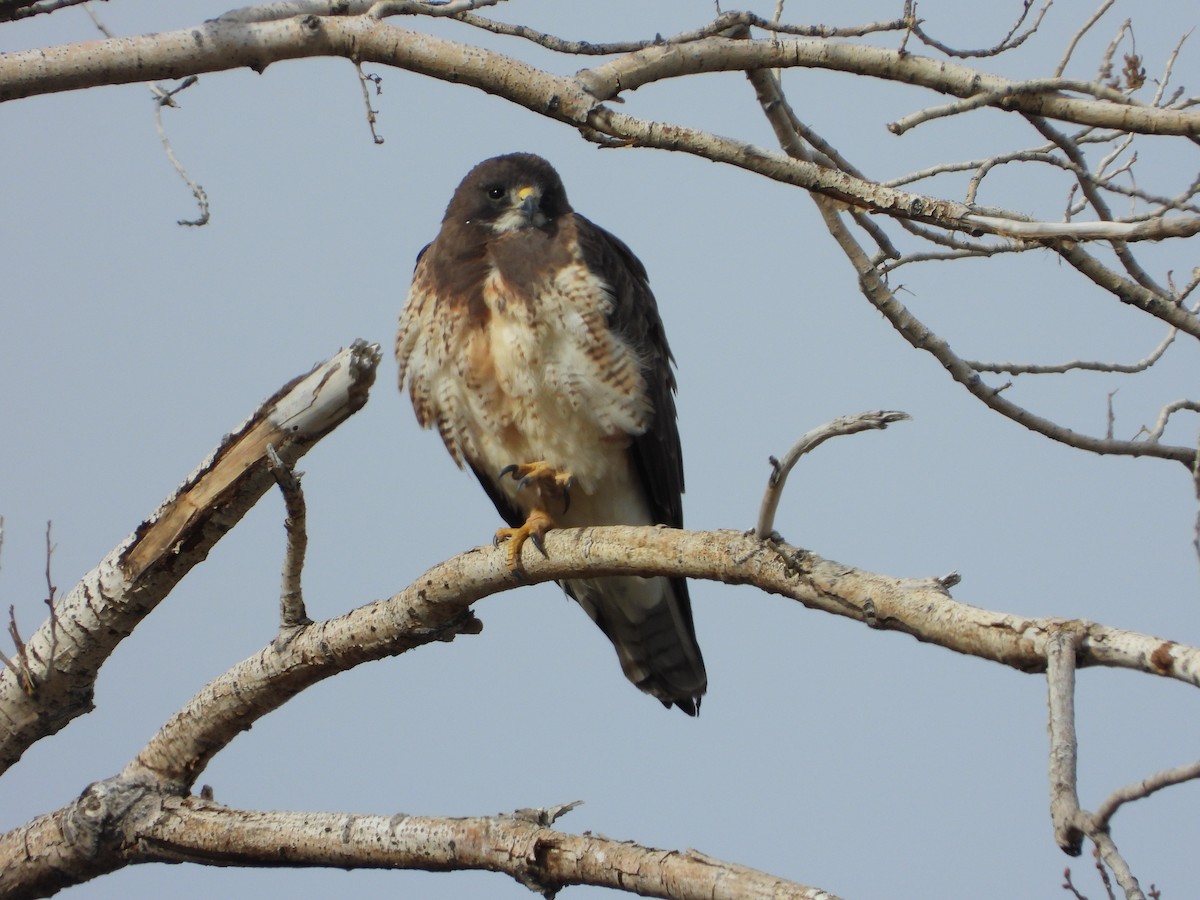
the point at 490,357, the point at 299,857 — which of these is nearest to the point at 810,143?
the point at 490,357

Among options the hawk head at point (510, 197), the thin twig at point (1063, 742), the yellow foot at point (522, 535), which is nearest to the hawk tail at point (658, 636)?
the yellow foot at point (522, 535)

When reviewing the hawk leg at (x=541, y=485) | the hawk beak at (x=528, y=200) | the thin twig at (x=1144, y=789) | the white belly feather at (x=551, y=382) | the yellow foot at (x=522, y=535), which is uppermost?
the hawk beak at (x=528, y=200)

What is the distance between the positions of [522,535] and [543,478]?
0.68 meters

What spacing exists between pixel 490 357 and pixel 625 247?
90 cm

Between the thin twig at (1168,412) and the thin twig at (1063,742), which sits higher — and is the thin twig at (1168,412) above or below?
above

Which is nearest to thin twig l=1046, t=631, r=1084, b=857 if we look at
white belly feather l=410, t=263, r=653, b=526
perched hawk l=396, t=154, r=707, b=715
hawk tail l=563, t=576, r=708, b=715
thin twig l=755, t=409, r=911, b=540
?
thin twig l=755, t=409, r=911, b=540

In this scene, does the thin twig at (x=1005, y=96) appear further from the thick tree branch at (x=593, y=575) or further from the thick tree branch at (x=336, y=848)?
the thick tree branch at (x=336, y=848)

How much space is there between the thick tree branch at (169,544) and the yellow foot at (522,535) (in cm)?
69

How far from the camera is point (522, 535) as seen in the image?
4.34m

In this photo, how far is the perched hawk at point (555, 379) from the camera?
4.78 metres

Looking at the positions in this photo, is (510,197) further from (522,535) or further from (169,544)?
(169,544)

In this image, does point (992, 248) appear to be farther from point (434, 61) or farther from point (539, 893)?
point (539, 893)

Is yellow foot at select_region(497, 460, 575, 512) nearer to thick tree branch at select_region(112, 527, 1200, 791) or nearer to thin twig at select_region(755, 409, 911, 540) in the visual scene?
thick tree branch at select_region(112, 527, 1200, 791)

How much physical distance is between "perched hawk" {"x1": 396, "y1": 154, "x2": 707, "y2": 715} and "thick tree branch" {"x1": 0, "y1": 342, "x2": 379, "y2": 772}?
88 centimetres
